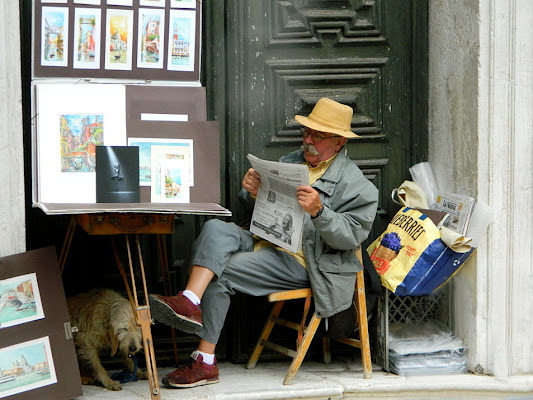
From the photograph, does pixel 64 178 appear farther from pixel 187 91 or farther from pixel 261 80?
pixel 261 80

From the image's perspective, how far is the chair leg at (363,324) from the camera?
4215 millimetres

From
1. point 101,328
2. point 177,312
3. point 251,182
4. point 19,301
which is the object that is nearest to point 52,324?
point 19,301

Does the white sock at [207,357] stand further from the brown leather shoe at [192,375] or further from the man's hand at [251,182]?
the man's hand at [251,182]

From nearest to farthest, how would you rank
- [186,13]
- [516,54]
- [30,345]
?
1. [30,345]
2. [186,13]
3. [516,54]

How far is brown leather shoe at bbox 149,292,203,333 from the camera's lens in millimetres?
3791

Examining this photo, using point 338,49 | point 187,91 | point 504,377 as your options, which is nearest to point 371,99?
point 338,49

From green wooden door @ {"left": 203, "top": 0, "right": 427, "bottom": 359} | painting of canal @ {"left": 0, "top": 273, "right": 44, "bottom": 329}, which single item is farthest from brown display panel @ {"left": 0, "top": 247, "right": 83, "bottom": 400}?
green wooden door @ {"left": 203, "top": 0, "right": 427, "bottom": 359}

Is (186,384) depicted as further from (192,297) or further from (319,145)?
(319,145)

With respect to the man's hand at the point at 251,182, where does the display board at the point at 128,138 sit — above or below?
above

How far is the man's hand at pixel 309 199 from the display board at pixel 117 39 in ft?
2.50

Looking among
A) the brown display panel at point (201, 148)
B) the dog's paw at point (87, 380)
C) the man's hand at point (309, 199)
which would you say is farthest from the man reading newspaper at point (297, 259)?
the dog's paw at point (87, 380)

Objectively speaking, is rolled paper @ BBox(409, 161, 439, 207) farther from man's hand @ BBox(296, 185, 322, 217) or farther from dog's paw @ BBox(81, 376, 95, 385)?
dog's paw @ BBox(81, 376, 95, 385)

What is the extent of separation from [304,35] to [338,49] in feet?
0.70

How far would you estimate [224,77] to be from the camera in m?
4.58
